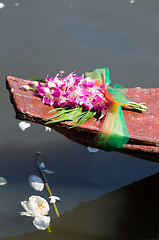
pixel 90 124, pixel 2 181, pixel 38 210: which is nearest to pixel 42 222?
pixel 38 210

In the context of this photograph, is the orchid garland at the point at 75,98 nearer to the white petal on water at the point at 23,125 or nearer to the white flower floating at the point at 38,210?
the white flower floating at the point at 38,210

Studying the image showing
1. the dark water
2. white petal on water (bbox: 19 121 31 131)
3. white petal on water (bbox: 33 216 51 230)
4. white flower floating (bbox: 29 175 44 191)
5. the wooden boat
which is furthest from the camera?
white petal on water (bbox: 19 121 31 131)

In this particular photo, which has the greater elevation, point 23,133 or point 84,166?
point 23,133

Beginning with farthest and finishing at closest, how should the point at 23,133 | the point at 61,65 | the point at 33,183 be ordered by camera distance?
the point at 61,65, the point at 23,133, the point at 33,183

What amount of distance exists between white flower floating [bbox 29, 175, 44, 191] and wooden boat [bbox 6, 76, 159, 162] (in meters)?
0.60

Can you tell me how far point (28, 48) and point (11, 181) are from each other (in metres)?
1.70

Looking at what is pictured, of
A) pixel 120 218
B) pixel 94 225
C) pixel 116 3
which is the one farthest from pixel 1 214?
pixel 116 3

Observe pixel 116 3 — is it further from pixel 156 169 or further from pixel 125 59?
pixel 156 169

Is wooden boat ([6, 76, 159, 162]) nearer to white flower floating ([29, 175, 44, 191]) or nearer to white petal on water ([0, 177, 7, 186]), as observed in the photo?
white flower floating ([29, 175, 44, 191])

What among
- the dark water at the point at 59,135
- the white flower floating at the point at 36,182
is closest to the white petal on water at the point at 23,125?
the dark water at the point at 59,135

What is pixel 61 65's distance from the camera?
12.1 ft

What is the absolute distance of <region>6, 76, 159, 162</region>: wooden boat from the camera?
203 centimetres

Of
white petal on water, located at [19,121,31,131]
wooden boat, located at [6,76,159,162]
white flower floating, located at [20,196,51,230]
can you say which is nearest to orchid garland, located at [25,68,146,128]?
wooden boat, located at [6,76,159,162]

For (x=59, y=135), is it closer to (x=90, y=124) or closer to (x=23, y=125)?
(x=23, y=125)
